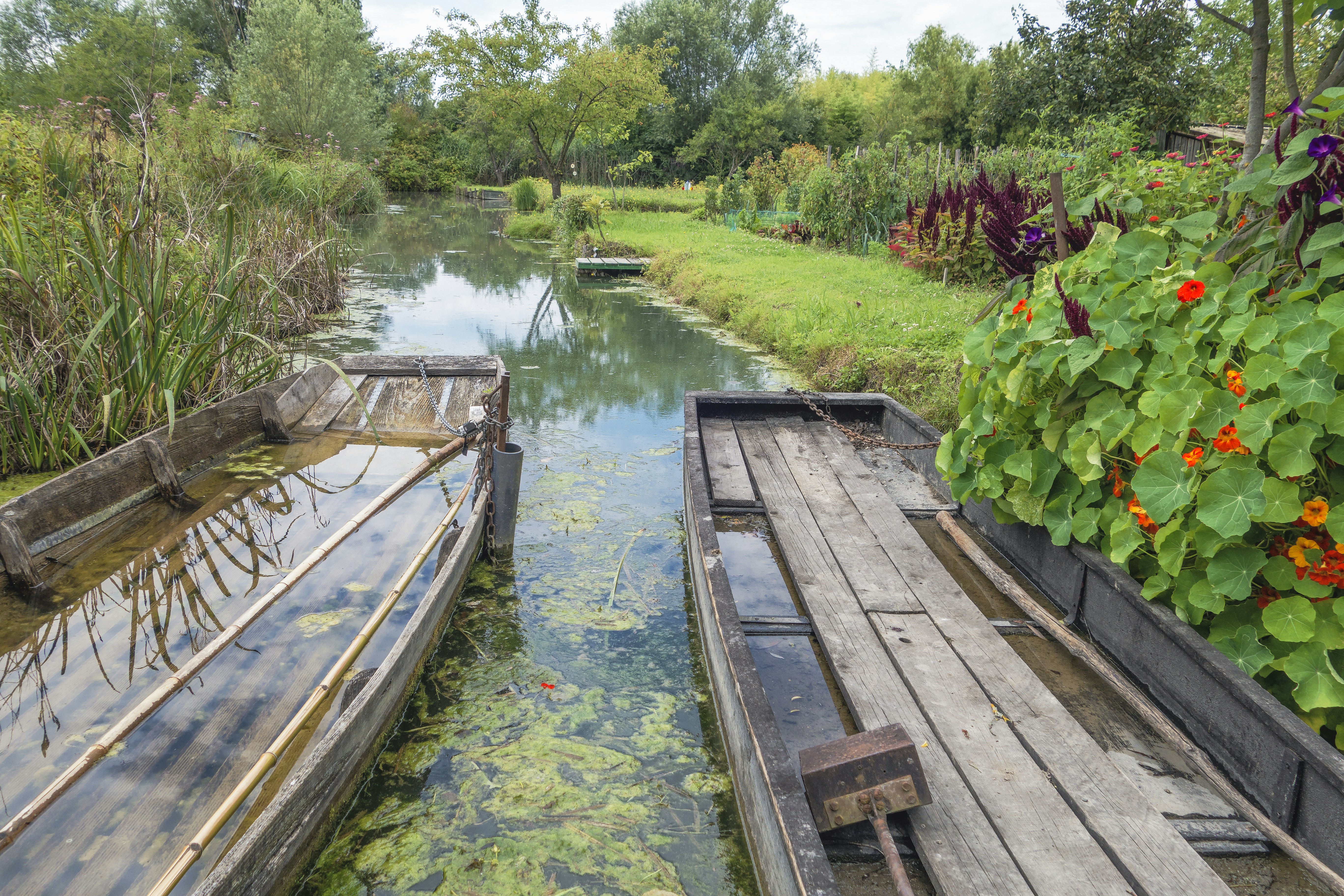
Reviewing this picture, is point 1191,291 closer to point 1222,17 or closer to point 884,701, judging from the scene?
point 1222,17

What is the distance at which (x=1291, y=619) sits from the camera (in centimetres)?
196

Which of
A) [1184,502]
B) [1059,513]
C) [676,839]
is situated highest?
[1184,502]

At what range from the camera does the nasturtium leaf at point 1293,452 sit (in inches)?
75.0

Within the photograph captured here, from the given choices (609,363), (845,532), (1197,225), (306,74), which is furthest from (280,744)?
(306,74)

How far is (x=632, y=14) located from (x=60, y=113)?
1514 inches

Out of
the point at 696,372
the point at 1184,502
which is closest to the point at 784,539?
the point at 1184,502

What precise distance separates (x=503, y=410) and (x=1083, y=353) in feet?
8.80

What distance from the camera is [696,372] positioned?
838cm

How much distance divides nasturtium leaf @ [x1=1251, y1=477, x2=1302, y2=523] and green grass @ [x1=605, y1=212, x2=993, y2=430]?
3.58m

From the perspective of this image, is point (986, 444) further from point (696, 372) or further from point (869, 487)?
point (696, 372)

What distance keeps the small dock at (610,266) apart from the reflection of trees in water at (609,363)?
251 cm

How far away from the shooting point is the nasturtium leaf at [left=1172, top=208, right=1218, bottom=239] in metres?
2.50

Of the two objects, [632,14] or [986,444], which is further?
[632,14]

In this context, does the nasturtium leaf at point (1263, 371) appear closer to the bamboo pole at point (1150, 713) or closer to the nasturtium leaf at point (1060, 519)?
the nasturtium leaf at point (1060, 519)
